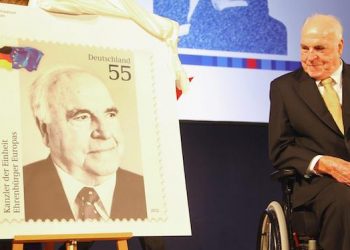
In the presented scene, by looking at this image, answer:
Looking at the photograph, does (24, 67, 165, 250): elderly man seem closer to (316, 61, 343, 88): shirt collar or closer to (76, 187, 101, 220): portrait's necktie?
(76, 187, 101, 220): portrait's necktie

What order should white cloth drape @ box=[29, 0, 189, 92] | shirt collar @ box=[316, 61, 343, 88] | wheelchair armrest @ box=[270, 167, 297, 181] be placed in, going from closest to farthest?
white cloth drape @ box=[29, 0, 189, 92] → wheelchair armrest @ box=[270, 167, 297, 181] → shirt collar @ box=[316, 61, 343, 88]

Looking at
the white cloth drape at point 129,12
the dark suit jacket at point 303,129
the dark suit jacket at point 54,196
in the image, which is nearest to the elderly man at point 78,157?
the dark suit jacket at point 54,196

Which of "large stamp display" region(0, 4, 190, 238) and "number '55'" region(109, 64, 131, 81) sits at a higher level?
"number '55'" region(109, 64, 131, 81)

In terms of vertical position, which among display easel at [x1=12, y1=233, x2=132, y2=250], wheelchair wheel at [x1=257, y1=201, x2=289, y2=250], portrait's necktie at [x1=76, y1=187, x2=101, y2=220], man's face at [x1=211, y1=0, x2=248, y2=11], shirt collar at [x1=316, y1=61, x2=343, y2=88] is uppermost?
man's face at [x1=211, y1=0, x2=248, y2=11]

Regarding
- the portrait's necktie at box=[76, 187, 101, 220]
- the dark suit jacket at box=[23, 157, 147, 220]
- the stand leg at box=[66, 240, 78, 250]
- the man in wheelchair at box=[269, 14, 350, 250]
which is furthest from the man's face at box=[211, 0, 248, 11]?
the stand leg at box=[66, 240, 78, 250]

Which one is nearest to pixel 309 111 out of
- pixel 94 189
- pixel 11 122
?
pixel 94 189

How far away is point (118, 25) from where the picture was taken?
2510 mm

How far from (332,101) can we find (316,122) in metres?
0.13

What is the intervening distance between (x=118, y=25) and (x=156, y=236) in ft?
2.49

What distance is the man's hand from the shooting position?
2.64 m

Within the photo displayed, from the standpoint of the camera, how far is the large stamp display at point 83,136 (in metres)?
2.17

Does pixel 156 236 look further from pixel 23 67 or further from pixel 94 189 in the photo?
pixel 23 67

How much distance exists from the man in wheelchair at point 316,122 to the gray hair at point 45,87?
3.08ft

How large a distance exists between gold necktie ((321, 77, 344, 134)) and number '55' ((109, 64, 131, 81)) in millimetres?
902
